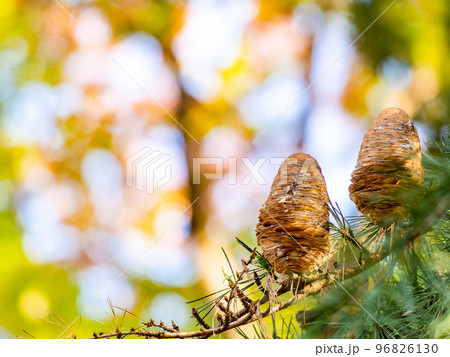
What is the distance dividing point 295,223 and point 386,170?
0.21ft

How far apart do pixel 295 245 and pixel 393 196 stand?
6 centimetres

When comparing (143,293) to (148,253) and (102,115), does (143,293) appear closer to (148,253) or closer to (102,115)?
(148,253)

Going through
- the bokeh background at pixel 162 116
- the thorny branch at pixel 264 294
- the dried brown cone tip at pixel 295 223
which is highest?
the bokeh background at pixel 162 116

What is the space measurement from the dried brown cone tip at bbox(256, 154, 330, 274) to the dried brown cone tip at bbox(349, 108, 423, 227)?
0.08ft

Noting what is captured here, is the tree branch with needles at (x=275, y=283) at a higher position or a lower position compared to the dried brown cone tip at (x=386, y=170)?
lower

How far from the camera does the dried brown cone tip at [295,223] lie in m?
0.24

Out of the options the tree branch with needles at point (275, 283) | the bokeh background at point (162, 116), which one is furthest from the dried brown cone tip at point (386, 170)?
Answer: the bokeh background at point (162, 116)

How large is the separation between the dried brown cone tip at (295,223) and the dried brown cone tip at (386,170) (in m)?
0.02

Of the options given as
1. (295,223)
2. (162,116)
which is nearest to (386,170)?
(295,223)

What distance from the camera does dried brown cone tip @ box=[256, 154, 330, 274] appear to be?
0.24 m

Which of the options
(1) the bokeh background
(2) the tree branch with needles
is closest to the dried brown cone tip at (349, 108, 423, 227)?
(2) the tree branch with needles

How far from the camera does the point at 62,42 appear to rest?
1.33 meters

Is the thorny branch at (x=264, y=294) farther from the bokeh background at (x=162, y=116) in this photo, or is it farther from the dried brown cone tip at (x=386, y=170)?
the bokeh background at (x=162, y=116)
